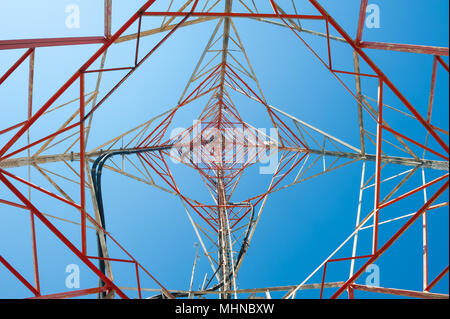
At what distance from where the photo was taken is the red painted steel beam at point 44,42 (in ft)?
17.6

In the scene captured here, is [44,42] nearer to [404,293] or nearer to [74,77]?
[74,77]

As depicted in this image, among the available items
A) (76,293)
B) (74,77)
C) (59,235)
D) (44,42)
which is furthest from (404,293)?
(44,42)

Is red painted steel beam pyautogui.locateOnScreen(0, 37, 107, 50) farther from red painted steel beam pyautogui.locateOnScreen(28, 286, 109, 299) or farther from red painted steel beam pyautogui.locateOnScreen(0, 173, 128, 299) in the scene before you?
red painted steel beam pyautogui.locateOnScreen(28, 286, 109, 299)

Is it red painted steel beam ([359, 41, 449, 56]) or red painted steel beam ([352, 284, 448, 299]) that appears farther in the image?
red painted steel beam ([352, 284, 448, 299])

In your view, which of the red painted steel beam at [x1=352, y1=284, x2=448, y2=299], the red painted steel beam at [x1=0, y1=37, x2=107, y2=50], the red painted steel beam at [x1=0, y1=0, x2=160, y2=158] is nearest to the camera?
the red painted steel beam at [x1=0, y1=37, x2=107, y2=50]

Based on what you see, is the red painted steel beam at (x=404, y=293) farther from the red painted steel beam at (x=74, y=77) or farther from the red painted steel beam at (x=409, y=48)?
the red painted steel beam at (x=74, y=77)

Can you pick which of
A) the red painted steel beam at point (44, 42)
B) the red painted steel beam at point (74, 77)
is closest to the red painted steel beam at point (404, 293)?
the red painted steel beam at point (74, 77)

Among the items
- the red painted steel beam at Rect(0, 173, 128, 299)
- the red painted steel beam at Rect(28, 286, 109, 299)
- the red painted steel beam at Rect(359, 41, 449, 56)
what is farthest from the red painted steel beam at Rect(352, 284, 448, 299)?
the red painted steel beam at Rect(28, 286, 109, 299)

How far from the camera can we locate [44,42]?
5883mm

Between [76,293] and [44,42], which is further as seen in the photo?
[76,293]

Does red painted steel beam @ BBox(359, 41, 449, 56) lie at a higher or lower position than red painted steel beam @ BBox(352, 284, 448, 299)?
higher

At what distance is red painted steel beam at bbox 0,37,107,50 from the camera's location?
537cm
